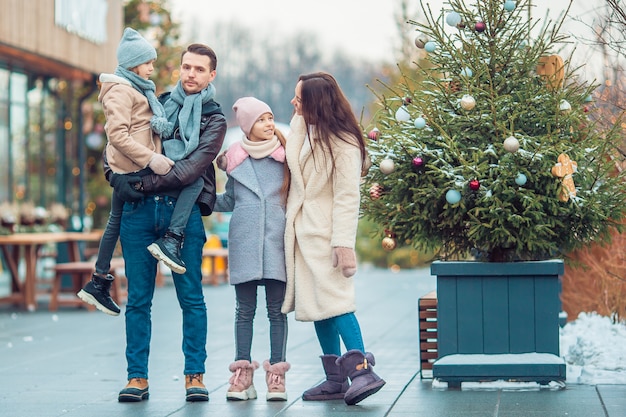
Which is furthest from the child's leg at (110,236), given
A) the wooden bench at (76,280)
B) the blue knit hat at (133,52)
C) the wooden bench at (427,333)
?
the wooden bench at (76,280)

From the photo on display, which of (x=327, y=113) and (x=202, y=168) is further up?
(x=327, y=113)

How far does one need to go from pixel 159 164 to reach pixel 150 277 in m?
0.69

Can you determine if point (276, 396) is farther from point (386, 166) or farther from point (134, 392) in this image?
point (386, 166)

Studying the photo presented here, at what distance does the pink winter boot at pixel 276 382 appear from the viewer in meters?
6.34

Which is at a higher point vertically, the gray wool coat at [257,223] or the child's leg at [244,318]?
the gray wool coat at [257,223]

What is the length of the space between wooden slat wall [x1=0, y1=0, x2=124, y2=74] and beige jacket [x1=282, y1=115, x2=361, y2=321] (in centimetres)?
792

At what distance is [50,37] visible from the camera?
15352mm

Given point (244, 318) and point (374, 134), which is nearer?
point (244, 318)

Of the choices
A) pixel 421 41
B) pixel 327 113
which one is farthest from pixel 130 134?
pixel 421 41

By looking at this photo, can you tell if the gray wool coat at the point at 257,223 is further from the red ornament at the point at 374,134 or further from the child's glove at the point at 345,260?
the red ornament at the point at 374,134

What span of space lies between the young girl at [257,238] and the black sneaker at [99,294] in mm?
703

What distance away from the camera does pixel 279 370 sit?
6371 mm

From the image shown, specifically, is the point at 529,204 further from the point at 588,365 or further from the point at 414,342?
the point at 414,342

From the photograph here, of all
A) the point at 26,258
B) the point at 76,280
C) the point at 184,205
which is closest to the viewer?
the point at 184,205
